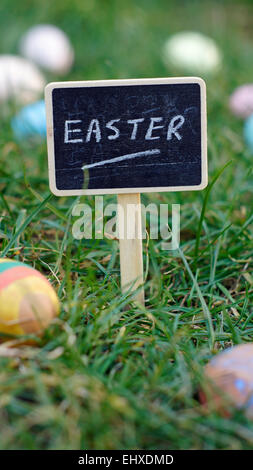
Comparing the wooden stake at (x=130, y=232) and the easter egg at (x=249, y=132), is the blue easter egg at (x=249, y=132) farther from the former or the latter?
the wooden stake at (x=130, y=232)

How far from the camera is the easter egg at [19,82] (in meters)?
2.54

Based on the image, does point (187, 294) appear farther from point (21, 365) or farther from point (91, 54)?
point (91, 54)

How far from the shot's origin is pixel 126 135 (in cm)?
131

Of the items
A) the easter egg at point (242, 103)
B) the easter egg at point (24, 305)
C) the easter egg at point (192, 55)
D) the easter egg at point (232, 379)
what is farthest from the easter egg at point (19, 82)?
the easter egg at point (232, 379)

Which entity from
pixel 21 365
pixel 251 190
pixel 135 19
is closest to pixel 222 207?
pixel 251 190

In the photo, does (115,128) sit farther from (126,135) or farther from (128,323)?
(128,323)

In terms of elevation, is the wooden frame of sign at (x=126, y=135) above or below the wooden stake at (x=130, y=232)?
above

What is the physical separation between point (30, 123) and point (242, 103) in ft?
3.08

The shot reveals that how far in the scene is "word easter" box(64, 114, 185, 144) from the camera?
1.31 metres

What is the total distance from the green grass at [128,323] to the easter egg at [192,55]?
32 cm

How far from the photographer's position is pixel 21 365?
108 cm

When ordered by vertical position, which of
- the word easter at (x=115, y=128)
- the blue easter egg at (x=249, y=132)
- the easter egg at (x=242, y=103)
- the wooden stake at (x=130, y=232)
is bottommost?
the wooden stake at (x=130, y=232)

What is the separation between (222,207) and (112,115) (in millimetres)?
645

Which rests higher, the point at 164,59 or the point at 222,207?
the point at 164,59
